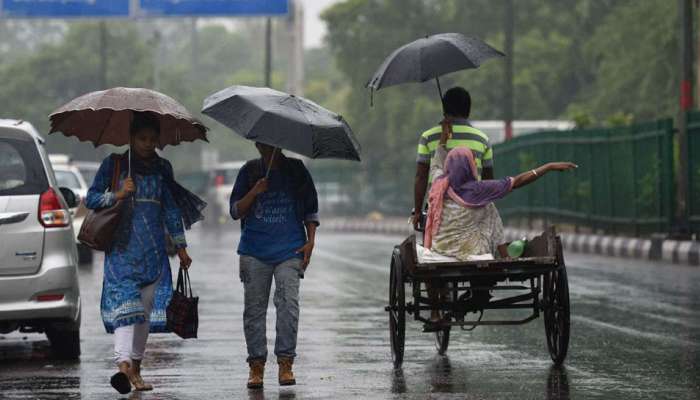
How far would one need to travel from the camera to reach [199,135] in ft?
32.4

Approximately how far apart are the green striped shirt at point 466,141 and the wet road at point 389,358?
1.32 meters

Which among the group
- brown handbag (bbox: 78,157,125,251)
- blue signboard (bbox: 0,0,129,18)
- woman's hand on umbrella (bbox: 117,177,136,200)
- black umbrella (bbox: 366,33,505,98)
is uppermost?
blue signboard (bbox: 0,0,129,18)

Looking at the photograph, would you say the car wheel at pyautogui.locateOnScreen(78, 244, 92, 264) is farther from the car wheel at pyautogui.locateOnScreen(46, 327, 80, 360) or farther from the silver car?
the silver car

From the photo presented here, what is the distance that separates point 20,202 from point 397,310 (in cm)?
259

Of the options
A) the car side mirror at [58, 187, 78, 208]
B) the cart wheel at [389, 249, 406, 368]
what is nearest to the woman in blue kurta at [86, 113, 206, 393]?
the cart wheel at [389, 249, 406, 368]

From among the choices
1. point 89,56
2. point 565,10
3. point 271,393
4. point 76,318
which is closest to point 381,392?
point 271,393

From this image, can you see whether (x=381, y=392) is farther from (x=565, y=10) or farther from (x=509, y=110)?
(x=565, y=10)

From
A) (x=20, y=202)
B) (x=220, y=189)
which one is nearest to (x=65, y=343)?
(x=20, y=202)

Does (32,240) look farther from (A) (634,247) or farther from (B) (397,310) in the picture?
(A) (634,247)

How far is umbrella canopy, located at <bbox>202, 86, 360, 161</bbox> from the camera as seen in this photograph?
9.01 m

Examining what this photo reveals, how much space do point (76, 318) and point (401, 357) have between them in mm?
2345

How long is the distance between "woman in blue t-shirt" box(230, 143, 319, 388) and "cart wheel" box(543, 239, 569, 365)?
5.18 feet

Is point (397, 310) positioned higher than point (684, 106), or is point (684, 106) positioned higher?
point (684, 106)

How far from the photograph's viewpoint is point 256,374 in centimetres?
934
